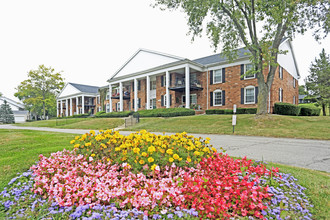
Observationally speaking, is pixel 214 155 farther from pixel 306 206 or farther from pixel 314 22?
pixel 314 22

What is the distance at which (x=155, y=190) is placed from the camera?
2.46 m

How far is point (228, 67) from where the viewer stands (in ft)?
69.2

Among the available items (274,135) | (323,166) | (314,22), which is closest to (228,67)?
(314,22)

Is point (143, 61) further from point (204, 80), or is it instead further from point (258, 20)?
point (258, 20)

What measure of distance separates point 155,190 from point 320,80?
35.0 meters

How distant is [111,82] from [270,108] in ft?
79.5

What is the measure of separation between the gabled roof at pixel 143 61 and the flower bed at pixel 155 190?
21.1 m

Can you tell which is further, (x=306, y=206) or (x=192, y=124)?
(x=192, y=124)

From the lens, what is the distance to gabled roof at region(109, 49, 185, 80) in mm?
24625

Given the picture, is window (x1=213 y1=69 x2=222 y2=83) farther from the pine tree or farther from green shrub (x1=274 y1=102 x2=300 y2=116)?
the pine tree

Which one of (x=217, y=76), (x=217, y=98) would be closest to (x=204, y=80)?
(x=217, y=76)

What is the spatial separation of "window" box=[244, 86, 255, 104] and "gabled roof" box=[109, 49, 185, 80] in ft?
29.0

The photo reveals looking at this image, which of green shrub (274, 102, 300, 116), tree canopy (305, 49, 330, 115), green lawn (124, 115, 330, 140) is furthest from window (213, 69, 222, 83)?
tree canopy (305, 49, 330, 115)

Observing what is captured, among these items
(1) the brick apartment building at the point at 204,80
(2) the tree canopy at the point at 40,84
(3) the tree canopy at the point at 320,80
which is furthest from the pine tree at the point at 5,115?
(3) the tree canopy at the point at 320,80
